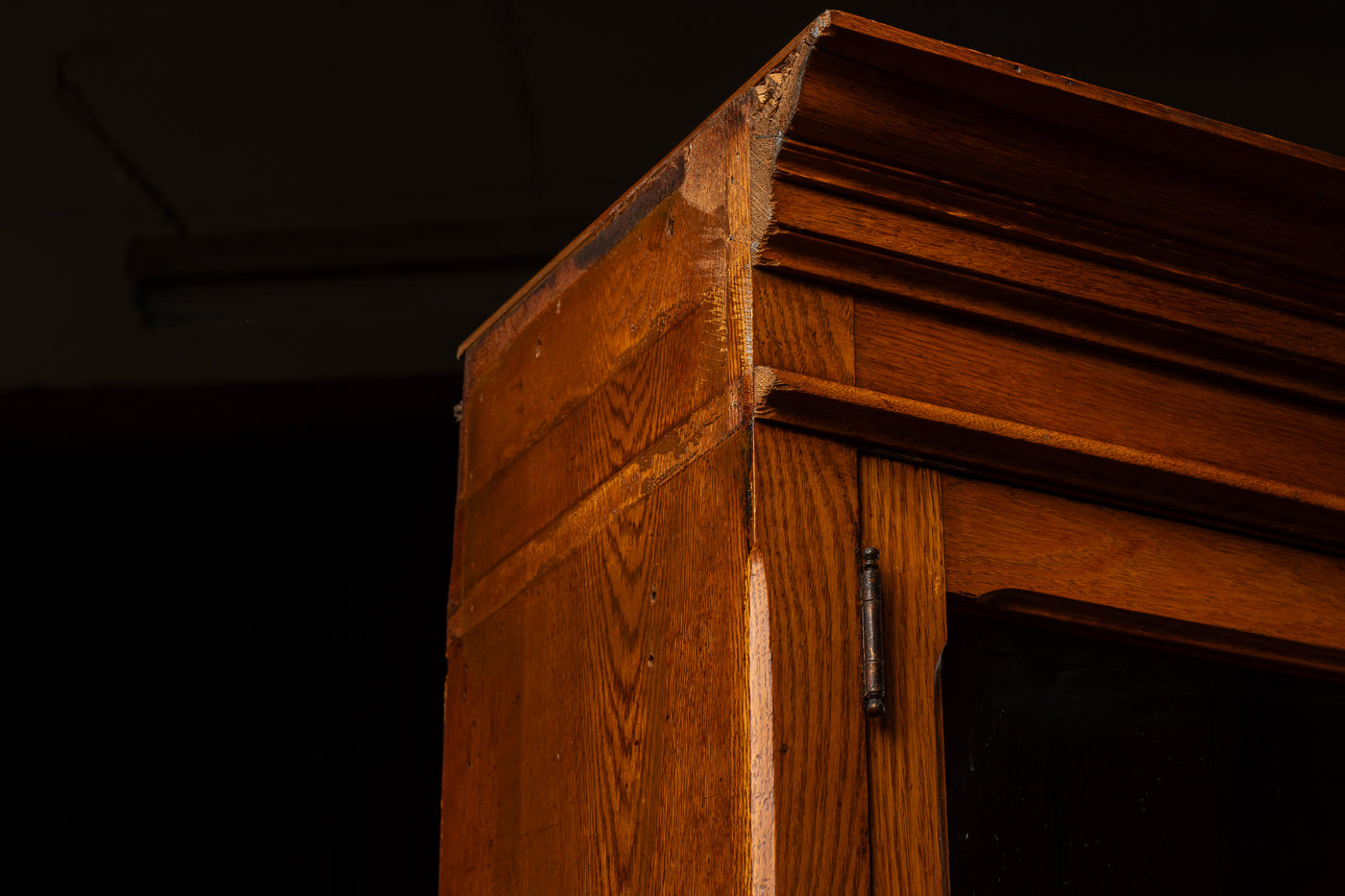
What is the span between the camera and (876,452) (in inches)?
45.4

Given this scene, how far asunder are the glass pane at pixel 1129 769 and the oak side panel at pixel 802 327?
21cm

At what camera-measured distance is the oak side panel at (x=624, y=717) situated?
1.07 meters

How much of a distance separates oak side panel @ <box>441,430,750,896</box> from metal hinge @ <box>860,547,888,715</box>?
85mm

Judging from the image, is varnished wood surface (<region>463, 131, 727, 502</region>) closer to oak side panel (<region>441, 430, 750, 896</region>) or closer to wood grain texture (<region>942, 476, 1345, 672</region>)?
oak side panel (<region>441, 430, 750, 896</region>)

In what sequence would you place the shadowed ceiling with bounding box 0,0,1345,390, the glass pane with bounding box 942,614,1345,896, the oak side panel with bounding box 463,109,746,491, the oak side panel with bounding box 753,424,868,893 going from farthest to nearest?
the shadowed ceiling with bounding box 0,0,1345,390, the oak side panel with bounding box 463,109,746,491, the glass pane with bounding box 942,614,1345,896, the oak side panel with bounding box 753,424,868,893

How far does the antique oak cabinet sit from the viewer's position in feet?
3.51

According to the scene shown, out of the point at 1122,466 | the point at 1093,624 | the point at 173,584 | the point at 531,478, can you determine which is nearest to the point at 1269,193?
the point at 1122,466

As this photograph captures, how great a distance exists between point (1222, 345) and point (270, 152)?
1.91 metres

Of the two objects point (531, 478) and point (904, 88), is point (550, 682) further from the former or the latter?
point (904, 88)

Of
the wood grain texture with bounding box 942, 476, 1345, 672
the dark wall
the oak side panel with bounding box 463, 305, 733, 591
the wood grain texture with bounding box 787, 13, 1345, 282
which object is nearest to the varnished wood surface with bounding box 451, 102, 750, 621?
the oak side panel with bounding box 463, 305, 733, 591

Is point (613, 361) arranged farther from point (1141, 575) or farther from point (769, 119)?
point (1141, 575)

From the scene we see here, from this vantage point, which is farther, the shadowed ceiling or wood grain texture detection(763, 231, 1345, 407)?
the shadowed ceiling

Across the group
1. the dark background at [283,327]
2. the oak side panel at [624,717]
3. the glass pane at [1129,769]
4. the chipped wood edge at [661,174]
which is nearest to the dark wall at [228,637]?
the dark background at [283,327]

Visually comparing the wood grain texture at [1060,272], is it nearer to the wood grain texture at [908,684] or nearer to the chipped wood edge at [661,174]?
the chipped wood edge at [661,174]
